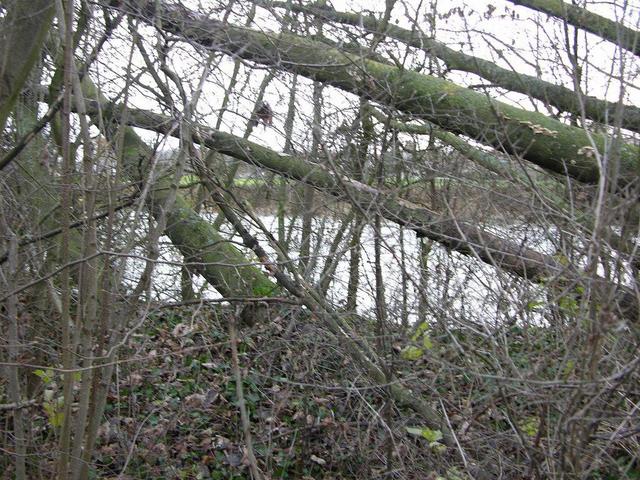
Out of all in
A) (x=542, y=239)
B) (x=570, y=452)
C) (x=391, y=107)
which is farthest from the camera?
(x=391, y=107)

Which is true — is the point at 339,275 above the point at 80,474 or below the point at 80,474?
above

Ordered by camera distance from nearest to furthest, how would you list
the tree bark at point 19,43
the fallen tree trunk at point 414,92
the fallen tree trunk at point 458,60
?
the tree bark at point 19,43, the fallen tree trunk at point 414,92, the fallen tree trunk at point 458,60

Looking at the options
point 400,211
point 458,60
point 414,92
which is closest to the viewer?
point 400,211

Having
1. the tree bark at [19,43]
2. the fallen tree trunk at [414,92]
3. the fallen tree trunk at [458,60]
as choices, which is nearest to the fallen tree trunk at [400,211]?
the tree bark at [19,43]

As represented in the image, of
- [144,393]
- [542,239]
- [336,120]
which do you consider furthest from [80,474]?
[336,120]

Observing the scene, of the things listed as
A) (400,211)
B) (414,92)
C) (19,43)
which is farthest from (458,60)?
(19,43)

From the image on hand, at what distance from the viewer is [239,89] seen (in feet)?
21.6

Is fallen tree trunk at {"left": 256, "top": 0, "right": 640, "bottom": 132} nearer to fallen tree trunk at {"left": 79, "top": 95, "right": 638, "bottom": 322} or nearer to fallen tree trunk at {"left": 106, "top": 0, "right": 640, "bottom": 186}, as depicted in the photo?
fallen tree trunk at {"left": 106, "top": 0, "right": 640, "bottom": 186}

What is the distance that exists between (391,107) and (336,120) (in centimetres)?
Result: 131

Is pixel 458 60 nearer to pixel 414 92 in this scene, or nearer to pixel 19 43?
pixel 414 92

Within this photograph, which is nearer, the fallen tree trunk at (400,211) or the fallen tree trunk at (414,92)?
the fallen tree trunk at (400,211)

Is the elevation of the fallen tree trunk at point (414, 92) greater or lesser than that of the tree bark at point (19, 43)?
greater

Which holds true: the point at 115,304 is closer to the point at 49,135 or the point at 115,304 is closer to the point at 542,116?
the point at 49,135

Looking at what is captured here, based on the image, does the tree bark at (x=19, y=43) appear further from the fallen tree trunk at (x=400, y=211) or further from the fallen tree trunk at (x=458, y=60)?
the fallen tree trunk at (x=458, y=60)
